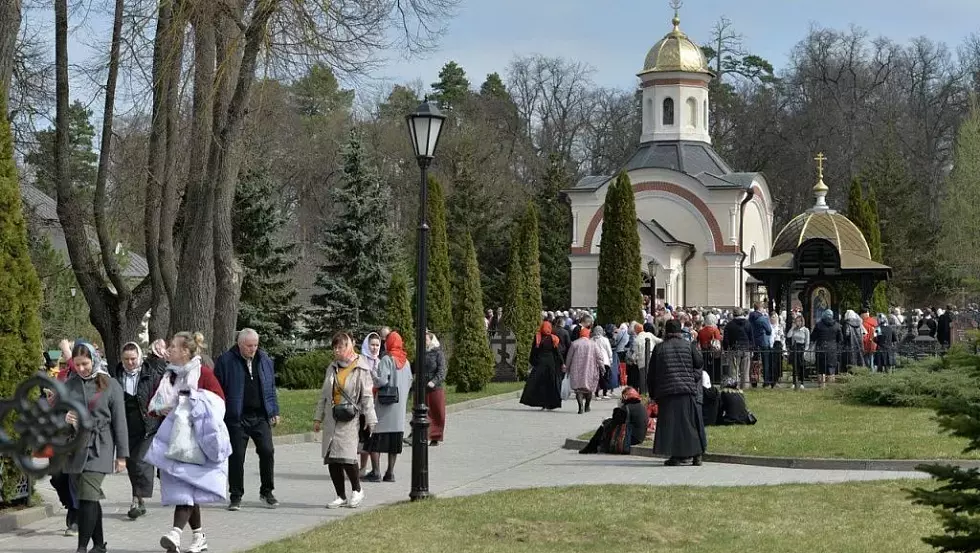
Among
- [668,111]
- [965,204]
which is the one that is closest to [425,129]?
[668,111]

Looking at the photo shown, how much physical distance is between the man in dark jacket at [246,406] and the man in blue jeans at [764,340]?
1681cm

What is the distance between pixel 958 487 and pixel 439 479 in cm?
904

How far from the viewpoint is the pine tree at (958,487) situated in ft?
21.4

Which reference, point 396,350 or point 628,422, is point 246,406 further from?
point 628,422

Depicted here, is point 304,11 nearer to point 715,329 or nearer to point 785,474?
point 785,474

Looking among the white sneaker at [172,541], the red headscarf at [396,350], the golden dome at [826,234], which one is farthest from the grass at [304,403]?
the white sneaker at [172,541]

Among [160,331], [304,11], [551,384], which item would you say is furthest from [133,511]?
[551,384]

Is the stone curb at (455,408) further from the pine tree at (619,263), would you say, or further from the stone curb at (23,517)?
the pine tree at (619,263)

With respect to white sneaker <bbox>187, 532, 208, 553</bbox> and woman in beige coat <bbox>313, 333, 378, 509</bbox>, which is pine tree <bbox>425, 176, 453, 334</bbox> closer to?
woman in beige coat <bbox>313, 333, 378, 509</bbox>

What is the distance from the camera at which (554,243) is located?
61.6 metres

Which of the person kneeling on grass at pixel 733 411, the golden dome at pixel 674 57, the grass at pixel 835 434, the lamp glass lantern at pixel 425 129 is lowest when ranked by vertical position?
the grass at pixel 835 434

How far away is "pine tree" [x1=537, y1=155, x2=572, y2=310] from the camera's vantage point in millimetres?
60812

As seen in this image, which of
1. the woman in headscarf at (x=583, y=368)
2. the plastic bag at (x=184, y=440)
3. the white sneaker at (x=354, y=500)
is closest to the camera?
the plastic bag at (x=184, y=440)

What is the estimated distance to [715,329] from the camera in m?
28.2
